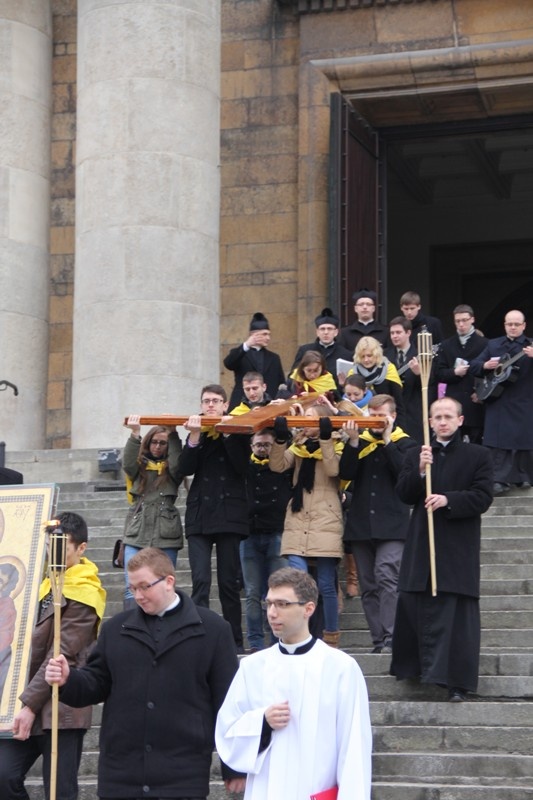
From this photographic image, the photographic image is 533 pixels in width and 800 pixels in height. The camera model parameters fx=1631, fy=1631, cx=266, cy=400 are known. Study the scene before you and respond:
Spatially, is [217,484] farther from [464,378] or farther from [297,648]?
[297,648]

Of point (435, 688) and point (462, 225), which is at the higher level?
point (462, 225)

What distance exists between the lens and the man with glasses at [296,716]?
6273 mm

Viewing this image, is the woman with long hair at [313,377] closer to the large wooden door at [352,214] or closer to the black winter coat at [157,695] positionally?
the black winter coat at [157,695]

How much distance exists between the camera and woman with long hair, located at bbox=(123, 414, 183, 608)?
34.6 ft

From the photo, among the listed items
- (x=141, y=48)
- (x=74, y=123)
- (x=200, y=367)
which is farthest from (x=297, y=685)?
(x=74, y=123)

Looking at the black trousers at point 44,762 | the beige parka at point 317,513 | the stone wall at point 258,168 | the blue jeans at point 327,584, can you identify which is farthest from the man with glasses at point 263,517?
the stone wall at point 258,168

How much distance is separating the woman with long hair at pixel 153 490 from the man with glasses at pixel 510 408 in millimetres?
3259

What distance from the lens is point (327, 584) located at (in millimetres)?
10094

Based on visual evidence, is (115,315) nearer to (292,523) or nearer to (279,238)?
(279,238)

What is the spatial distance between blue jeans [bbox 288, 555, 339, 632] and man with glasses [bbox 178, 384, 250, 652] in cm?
41

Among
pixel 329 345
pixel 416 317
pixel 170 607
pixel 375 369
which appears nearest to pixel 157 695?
Result: pixel 170 607

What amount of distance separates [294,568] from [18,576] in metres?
1.77

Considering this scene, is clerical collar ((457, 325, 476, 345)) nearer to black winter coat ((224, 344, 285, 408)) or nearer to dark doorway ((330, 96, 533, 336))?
black winter coat ((224, 344, 285, 408))

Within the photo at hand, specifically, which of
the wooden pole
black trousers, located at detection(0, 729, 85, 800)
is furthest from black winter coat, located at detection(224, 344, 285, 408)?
black trousers, located at detection(0, 729, 85, 800)
